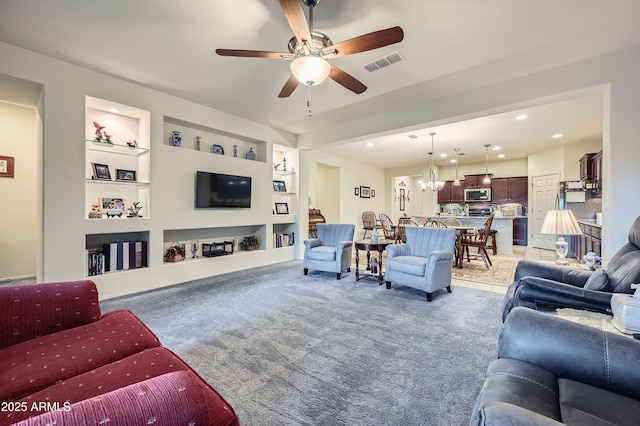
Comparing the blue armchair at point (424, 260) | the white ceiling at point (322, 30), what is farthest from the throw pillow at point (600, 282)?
the white ceiling at point (322, 30)

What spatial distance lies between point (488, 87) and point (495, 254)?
442 centimetres

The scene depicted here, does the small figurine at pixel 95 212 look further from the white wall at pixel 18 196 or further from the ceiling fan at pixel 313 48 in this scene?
the ceiling fan at pixel 313 48

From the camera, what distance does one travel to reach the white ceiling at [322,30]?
2.25 meters

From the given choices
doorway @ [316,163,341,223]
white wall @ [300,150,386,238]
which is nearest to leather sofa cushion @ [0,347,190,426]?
white wall @ [300,150,386,238]

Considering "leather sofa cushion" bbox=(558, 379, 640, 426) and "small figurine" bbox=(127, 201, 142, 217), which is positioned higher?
"small figurine" bbox=(127, 201, 142, 217)

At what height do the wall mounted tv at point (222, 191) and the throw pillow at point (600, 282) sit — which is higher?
the wall mounted tv at point (222, 191)

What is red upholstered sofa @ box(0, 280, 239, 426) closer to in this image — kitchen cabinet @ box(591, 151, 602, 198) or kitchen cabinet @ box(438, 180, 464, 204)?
kitchen cabinet @ box(591, 151, 602, 198)

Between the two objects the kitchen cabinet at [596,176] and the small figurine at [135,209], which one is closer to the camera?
the small figurine at [135,209]

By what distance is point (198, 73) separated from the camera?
132 inches

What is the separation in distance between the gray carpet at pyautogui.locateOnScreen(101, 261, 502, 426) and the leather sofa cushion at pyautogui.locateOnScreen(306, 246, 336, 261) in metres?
0.55

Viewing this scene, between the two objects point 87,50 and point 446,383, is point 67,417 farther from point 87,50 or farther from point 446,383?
point 87,50

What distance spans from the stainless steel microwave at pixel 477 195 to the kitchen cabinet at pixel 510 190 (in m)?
0.14

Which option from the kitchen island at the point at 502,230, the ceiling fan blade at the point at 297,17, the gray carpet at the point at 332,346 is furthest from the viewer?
the kitchen island at the point at 502,230

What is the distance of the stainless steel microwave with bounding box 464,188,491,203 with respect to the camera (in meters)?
8.74
